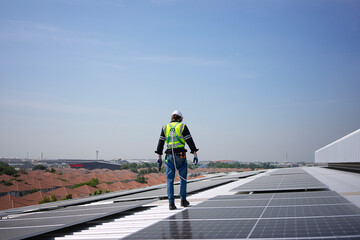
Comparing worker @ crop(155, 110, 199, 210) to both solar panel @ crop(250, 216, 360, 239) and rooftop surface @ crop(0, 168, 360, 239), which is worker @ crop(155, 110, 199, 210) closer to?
rooftop surface @ crop(0, 168, 360, 239)

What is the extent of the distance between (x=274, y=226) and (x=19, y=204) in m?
56.0

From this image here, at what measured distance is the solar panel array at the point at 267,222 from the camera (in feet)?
15.7

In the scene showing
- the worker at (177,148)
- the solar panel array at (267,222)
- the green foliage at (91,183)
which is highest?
the worker at (177,148)

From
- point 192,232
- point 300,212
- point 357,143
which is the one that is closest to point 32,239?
point 192,232

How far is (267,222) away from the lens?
224 inches

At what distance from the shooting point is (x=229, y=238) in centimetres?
479

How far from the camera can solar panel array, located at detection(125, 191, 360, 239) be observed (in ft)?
15.7

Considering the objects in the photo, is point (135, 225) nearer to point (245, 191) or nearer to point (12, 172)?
point (245, 191)

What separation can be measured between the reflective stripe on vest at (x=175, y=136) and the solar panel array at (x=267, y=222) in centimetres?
191

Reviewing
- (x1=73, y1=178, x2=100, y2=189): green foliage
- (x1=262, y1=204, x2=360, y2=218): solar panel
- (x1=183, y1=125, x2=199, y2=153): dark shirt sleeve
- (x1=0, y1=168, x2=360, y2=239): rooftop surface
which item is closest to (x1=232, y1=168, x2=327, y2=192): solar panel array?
(x1=0, y1=168, x2=360, y2=239): rooftop surface

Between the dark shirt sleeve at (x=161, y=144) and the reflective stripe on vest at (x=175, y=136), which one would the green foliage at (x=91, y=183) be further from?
the reflective stripe on vest at (x=175, y=136)

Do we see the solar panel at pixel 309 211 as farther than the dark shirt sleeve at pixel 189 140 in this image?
No

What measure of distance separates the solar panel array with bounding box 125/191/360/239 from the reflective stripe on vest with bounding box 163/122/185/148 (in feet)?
6.26

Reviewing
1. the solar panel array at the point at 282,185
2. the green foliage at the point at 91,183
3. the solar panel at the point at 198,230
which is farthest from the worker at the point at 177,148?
the green foliage at the point at 91,183
